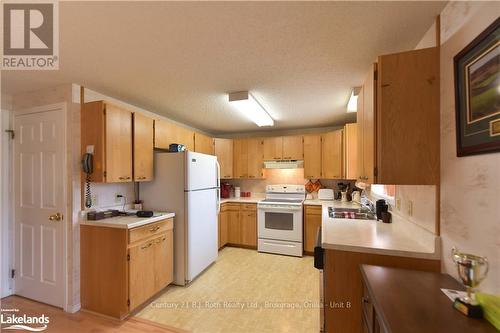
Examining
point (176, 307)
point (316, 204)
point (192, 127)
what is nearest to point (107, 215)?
point (176, 307)

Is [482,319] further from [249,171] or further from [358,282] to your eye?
[249,171]

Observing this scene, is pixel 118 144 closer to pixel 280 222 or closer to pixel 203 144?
pixel 203 144

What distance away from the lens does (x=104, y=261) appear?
85.2 inches

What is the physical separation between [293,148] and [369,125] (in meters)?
2.75

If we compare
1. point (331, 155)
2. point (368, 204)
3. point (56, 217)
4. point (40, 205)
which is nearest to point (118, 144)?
point (56, 217)

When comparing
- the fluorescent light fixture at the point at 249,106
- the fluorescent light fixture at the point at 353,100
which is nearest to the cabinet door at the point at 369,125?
the fluorescent light fixture at the point at 353,100

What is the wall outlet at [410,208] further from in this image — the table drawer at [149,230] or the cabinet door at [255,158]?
the cabinet door at [255,158]

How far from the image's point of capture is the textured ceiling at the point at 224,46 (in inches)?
48.4

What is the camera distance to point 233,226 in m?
4.23

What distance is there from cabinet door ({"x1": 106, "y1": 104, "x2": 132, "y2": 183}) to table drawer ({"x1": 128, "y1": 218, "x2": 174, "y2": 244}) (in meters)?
0.59

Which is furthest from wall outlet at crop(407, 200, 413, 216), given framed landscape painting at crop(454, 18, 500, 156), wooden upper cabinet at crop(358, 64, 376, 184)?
framed landscape painting at crop(454, 18, 500, 156)

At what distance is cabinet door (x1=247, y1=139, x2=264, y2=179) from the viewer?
450 centimetres

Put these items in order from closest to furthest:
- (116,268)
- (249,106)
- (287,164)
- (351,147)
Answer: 1. (116,268)
2. (249,106)
3. (351,147)
4. (287,164)

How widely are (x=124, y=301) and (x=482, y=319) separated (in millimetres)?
2553
